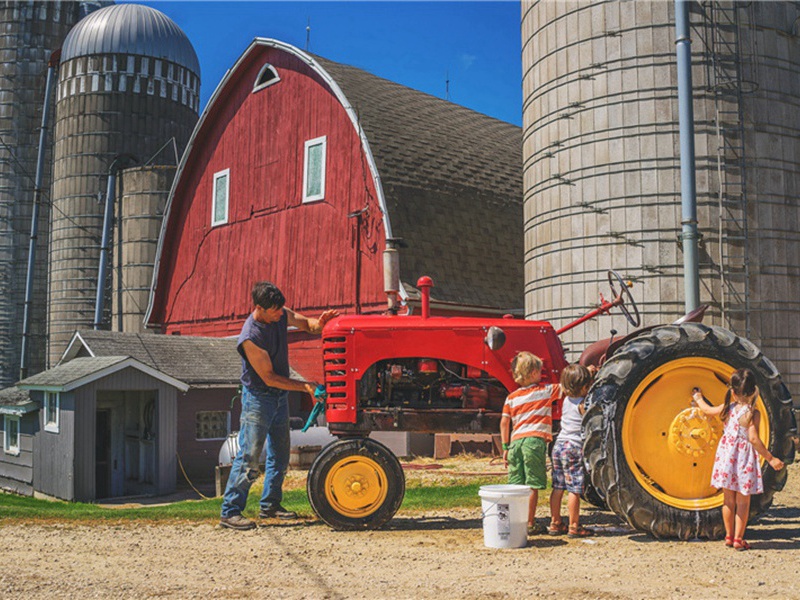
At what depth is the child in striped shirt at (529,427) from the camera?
→ 688cm

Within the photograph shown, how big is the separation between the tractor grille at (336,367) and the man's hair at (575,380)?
5.85ft

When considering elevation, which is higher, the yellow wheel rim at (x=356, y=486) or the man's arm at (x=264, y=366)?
the man's arm at (x=264, y=366)

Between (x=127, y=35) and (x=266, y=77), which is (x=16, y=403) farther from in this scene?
(x=127, y=35)

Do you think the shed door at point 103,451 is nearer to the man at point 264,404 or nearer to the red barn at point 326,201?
the red barn at point 326,201

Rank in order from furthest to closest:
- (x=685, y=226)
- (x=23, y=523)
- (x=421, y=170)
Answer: (x=421, y=170) < (x=685, y=226) < (x=23, y=523)

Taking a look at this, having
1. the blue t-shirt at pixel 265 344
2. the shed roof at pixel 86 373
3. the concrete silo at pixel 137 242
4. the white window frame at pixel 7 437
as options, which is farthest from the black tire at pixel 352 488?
the concrete silo at pixel 137 242

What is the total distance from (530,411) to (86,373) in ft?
44.9

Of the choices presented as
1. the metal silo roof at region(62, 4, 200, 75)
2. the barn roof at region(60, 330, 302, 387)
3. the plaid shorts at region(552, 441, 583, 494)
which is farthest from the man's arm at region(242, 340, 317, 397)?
the metal silo roof at region(62, 4, 200, 75)

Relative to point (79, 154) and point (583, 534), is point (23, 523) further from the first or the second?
point (79, 154)

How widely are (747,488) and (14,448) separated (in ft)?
63.0

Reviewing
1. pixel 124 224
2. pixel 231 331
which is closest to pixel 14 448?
pixel 231 331

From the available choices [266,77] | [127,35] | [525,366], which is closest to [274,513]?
[525,366]

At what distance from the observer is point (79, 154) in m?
31.4

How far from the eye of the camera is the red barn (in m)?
19.8
